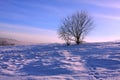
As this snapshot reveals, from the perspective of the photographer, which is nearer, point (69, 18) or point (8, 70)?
point (8, 70)

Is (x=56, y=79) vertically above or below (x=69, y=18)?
below

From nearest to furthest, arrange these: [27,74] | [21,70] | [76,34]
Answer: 1. [27,74]
2. [21,70]
3. [76,34]

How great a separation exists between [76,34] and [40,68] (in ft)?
113

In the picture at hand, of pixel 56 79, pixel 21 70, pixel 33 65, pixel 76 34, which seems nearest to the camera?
pixel 56 79

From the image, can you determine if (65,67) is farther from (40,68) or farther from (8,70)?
(8,70)

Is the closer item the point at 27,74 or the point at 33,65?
the point at 27,74

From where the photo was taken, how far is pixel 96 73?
11.6 m

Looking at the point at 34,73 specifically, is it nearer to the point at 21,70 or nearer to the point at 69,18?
the point at 21,70

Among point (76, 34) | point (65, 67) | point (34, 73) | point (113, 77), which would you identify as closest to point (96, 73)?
point (113, 77)

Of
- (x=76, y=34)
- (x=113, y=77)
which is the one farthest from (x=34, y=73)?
(x=76, y=34)

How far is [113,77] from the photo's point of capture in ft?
35.3

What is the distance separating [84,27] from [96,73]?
3751 cm

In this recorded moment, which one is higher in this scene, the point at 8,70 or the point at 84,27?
the point at 84,27

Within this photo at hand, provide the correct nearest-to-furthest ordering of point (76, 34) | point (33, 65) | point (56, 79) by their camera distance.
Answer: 1. point (56, 79)
2. point (33, 65)
3. point (76, 34)
